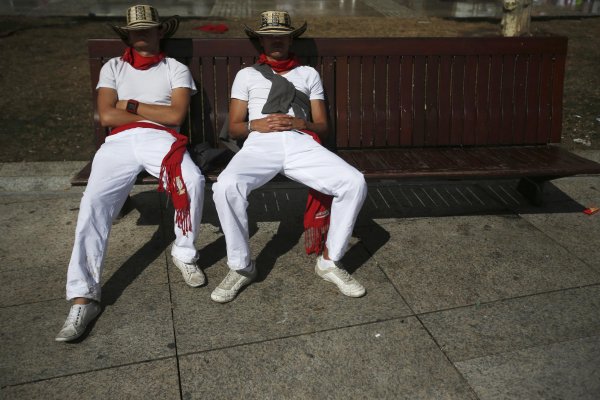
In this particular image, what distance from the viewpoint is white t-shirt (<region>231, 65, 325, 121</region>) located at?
4.27 metres

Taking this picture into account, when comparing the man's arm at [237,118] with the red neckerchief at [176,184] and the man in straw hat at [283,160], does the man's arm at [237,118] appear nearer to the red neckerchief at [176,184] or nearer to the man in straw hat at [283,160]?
the man in straw hat at [283,160]

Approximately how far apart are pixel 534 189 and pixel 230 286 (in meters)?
2.74

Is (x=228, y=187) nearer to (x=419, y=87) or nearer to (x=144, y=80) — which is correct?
(x=144, y=80)

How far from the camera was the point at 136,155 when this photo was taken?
398cm

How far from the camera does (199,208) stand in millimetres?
3809

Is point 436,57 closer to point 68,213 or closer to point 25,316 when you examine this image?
point 68,213

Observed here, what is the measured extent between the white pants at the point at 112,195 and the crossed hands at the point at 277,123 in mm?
512

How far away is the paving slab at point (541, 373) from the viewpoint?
2.96 meters

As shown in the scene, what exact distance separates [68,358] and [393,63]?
10.3 feet

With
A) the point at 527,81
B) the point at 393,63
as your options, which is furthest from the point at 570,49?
the point at 393,63

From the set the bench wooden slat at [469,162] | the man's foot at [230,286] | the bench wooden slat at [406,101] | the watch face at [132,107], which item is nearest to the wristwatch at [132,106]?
the watch face at [132,107]

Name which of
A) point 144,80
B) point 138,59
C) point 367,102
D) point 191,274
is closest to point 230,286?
point 191,274

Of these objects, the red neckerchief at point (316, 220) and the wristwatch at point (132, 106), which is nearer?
the red neckerchief at point (316, 220)

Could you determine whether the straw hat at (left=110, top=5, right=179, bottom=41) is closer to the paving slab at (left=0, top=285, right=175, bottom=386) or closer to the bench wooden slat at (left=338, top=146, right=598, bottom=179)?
the bench wooden slat at (left=338, top=146, right=598, bottom=179)
